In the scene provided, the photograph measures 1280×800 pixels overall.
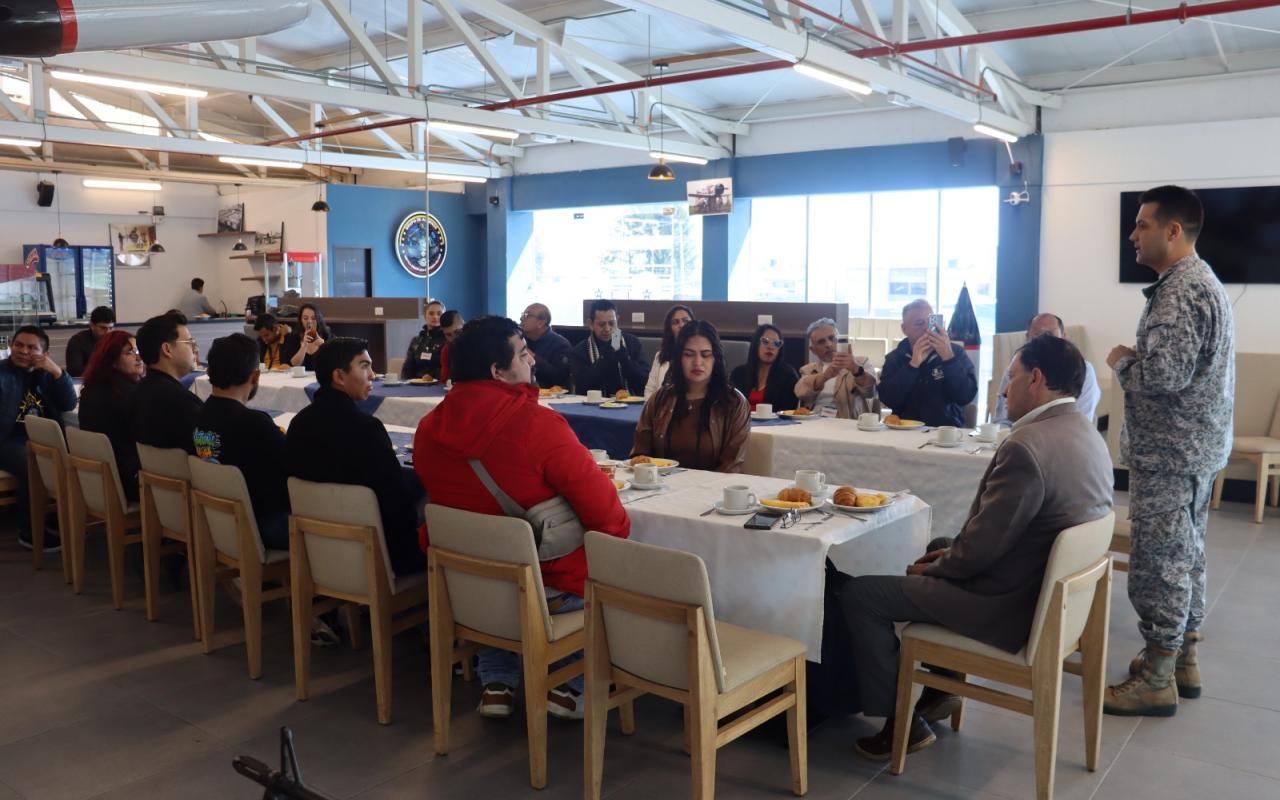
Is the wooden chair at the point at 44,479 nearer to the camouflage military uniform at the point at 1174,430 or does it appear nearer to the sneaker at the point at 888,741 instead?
the sneaker at the point at 888,741

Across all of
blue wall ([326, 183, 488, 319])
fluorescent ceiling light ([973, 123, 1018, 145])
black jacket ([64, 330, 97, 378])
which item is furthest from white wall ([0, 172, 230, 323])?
fluorescent ceiling light ([973, 123, 1018, 145])

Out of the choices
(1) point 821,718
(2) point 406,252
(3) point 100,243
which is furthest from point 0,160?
(1) point 821,718

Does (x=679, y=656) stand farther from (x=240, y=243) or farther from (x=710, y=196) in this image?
(x=240, y=243)

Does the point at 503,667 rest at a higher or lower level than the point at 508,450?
lower

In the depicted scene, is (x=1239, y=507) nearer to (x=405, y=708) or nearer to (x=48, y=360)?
(x=405, y=708)

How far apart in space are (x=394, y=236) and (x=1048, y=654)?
14.7 metres

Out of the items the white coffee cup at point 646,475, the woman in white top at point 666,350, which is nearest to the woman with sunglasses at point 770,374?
the woman in white top at point 666,350

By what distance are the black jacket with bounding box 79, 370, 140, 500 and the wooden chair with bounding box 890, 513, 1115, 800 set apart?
12.3 ft

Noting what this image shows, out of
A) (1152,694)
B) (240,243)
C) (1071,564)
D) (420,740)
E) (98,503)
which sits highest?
(240,243)

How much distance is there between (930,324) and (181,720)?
410 cm

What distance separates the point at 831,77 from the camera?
712 cm

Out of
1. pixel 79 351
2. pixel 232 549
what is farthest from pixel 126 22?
pixel 79 351

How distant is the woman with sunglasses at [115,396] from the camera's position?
4.97 m

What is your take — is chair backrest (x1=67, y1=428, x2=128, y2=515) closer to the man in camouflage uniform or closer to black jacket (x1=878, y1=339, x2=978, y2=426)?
black jacket (x1=878, y1=339, x2=978, y2=426)
